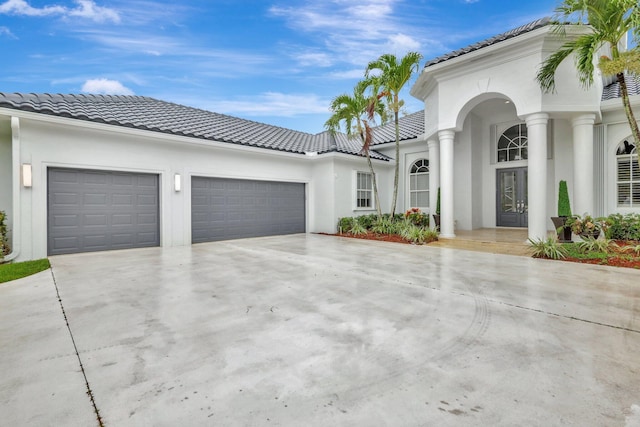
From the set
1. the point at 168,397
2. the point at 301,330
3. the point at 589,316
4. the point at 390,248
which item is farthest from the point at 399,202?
the point at 168,397

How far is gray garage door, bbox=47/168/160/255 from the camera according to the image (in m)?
7.99

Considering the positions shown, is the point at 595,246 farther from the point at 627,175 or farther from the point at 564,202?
the point at 627,175

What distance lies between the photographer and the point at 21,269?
6.28 metres

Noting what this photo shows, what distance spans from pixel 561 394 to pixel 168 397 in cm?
270

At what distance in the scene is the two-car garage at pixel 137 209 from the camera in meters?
8.09

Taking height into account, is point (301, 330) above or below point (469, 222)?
below

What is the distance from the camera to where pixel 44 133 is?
25.3 feet

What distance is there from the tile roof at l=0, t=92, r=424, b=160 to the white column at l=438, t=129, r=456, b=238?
148 inches

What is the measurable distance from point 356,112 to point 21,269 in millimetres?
10195

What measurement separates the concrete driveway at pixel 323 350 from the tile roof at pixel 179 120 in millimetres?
4851

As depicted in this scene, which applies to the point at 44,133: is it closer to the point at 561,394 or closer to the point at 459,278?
the point at 459,278

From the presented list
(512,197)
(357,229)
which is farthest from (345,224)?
(512,197)

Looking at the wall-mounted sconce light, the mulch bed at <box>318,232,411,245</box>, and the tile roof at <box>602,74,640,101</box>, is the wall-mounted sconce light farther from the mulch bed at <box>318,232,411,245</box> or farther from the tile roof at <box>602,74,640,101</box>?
the tile roof at <box>602,74,640,101</box>

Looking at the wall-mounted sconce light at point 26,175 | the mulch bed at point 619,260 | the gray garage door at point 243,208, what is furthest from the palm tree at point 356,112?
the wall-mounted sconce light at point 26,175
